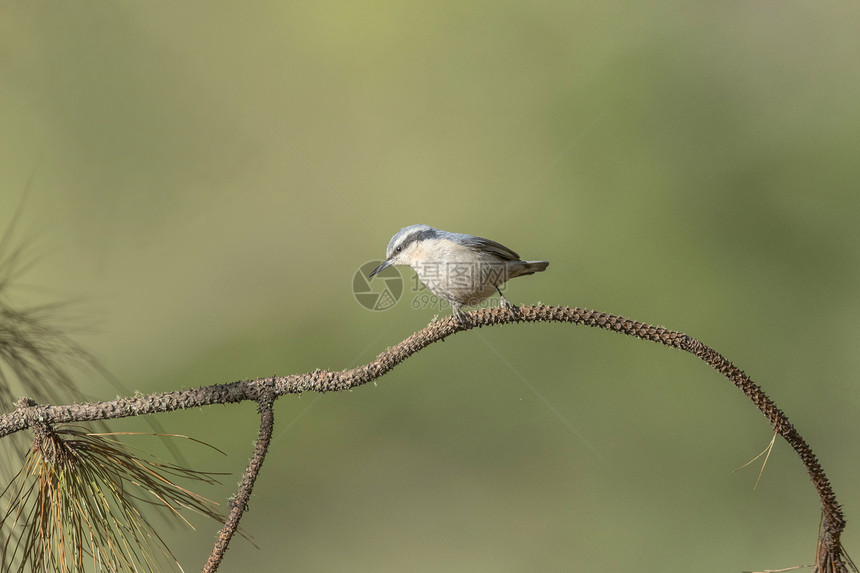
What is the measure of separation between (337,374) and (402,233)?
509 mm

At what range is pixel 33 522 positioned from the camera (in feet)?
2.67

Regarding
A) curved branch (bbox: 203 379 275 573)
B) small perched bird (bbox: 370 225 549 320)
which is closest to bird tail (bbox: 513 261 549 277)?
small perched bird (bbox: 370 225 549 320)

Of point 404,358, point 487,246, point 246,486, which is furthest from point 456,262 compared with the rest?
point 246,486

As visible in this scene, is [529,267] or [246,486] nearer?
[246,486]

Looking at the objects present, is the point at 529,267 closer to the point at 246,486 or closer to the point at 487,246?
the point at 487,246

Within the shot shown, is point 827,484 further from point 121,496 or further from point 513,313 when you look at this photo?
point 121,496

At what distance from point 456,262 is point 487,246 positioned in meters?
Result: 0.08

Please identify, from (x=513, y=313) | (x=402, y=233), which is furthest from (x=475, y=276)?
(x=513, y=313)

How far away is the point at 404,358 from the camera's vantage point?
0.85 metres

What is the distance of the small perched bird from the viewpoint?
1.23 m

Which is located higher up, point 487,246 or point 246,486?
point 487,246

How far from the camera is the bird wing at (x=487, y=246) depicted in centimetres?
128

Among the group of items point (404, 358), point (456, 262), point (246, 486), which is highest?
point (456, 262)

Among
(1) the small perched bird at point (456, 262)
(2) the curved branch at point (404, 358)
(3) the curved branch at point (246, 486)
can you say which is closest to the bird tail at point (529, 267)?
(1) the small perched bird at point (456, 262)
